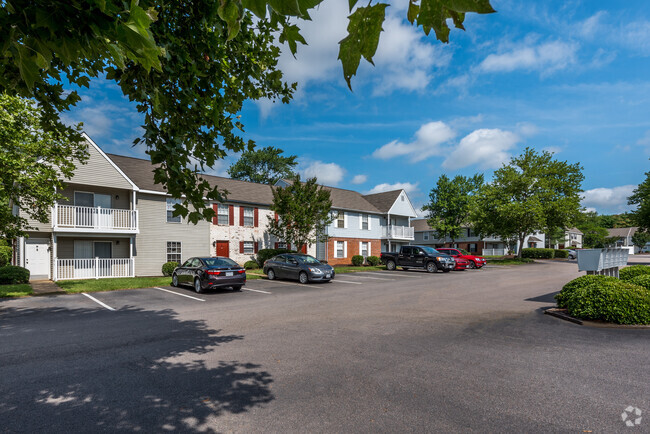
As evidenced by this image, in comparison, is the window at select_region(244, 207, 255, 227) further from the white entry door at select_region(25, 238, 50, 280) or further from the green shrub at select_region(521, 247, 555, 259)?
the green shrub at select_region(521, 247, 555, 259)

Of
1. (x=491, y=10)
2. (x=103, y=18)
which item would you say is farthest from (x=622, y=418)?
(x=103, y=18)

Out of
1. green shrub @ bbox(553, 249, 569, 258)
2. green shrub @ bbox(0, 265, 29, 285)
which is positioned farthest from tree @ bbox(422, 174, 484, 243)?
green shrub @ bbox(0, 265, 29, 285)

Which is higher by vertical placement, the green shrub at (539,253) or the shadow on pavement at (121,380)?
the shadow on pavement at (121,380)

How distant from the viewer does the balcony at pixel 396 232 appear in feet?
126

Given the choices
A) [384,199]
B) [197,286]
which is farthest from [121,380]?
[384,199]

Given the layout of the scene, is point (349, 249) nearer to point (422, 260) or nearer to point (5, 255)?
point (422, 260)

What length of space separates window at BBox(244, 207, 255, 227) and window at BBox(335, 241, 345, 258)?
936 centimetres

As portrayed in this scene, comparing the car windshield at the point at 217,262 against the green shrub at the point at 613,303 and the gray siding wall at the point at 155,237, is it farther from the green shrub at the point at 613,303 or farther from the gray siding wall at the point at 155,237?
the green shrub at the point at 613,303

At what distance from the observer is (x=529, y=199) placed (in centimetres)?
4016

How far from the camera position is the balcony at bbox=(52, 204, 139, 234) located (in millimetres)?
19156

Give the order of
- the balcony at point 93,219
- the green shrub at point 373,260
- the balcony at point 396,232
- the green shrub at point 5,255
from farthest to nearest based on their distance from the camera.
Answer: the balcony at point 396,232 < the green shrub at point 373,260 < the green shrub at point 5,255 < the balcony at point 93,219

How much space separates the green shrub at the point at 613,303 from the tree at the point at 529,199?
110 ft

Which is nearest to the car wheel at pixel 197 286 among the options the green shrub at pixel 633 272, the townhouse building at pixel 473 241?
the green shrub at pixel 633 272

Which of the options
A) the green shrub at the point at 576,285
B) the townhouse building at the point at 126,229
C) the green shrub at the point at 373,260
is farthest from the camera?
the green shrub at the point at 373,260
